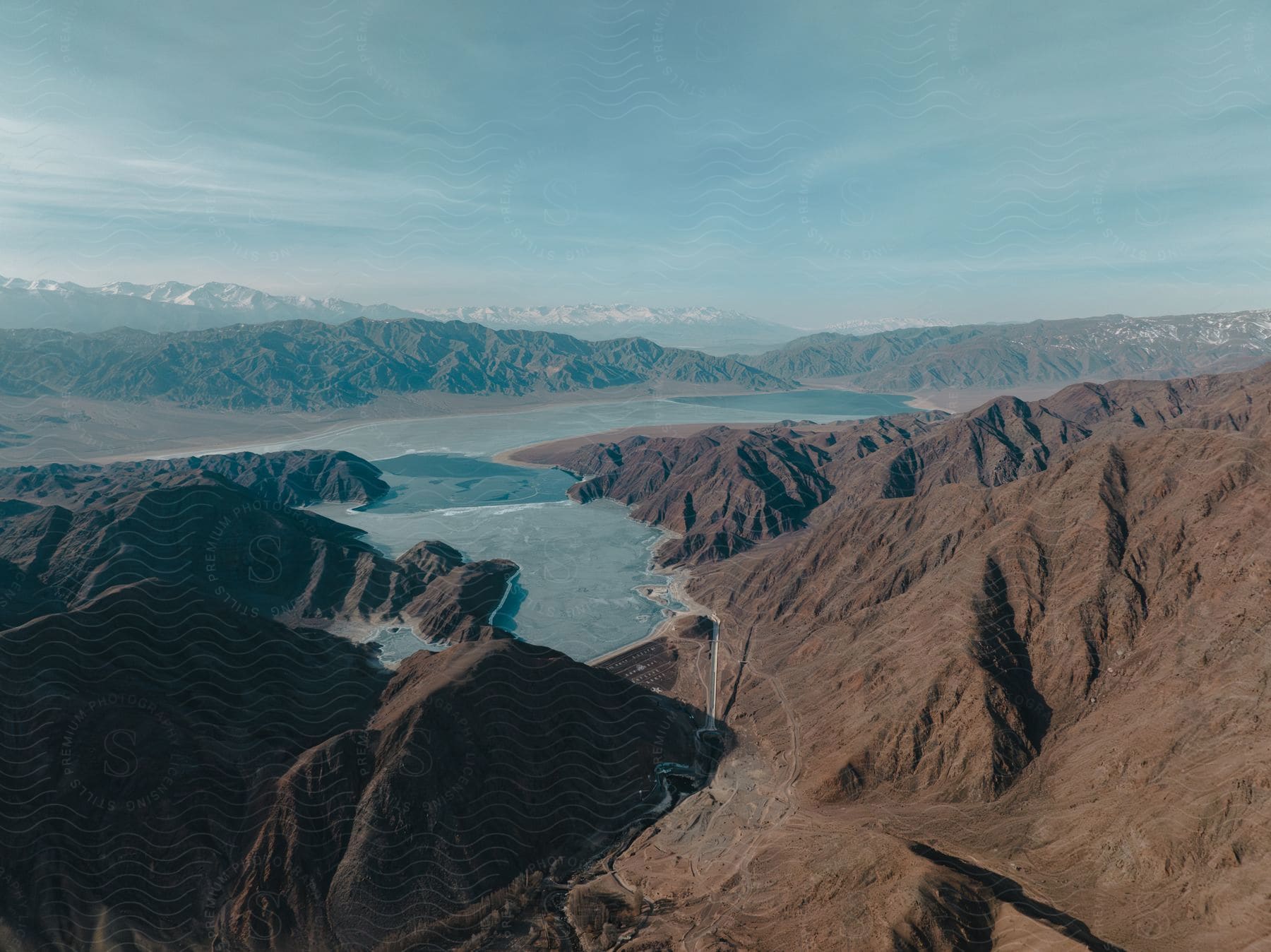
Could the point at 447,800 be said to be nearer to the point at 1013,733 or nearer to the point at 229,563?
the point at 1013,733

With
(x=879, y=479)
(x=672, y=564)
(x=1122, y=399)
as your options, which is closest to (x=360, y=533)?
(x=672, y=564)

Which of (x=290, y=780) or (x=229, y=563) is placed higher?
(x=229, y=563)

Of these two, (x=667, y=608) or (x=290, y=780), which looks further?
(x=667, y=608)

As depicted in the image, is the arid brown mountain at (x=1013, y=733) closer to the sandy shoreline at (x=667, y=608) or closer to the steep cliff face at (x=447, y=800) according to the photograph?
the steep cliff face at (x=447, y=800)

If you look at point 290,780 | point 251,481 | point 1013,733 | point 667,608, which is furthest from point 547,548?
point 1013,733

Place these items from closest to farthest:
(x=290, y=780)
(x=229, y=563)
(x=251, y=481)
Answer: (x=290, y=780) < (x=229, y=563) < (x=251, y=481)

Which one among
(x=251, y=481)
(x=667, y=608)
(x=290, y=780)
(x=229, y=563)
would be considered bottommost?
(x=667, y=608)

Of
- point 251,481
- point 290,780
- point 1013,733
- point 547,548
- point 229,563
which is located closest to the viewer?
point 290,780

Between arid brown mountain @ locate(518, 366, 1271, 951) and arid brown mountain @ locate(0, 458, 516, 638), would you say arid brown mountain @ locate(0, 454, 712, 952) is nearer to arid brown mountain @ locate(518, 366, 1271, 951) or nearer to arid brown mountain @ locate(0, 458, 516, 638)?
arid brown mountain @ locate(518, 366, 1271, 951)

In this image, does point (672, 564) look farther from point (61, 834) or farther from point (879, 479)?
point (61, 834)
